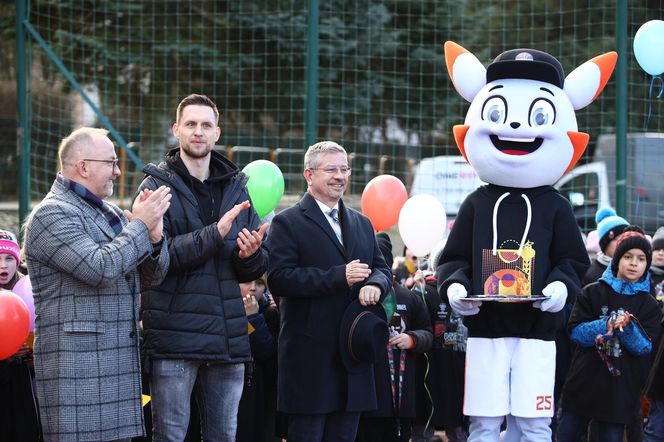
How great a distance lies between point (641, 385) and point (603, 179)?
17.2 feet

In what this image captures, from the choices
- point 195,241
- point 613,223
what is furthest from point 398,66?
point 195,241

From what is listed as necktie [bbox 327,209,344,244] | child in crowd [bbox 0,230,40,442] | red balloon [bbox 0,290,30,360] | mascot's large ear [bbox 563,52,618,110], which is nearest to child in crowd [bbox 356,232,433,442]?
necktie [bbox 327,209,344,244]

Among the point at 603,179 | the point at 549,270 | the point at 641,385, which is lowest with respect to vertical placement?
the point at 641,385

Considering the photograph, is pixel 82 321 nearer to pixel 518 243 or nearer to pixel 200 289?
pixel 200 289

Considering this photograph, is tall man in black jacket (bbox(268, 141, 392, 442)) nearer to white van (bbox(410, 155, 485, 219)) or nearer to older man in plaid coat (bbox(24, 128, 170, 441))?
older man in plaid coat (bbox(24, 128, 170, 441))

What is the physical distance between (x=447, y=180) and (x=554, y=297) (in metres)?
5.65

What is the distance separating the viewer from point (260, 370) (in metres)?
5.61

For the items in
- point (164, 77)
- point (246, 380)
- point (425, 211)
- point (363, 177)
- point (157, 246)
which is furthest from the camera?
point (164, 77)

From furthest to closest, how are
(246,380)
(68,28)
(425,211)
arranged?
(68,28) < (425,211) < (246,380)

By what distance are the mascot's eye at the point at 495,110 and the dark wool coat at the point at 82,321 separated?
189 cm

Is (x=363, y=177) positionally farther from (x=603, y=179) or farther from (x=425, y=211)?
(x=425, y=211)

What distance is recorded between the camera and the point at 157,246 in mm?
4285

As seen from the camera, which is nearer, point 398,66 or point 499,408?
point 499,408

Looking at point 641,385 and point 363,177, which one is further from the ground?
point 363,177
